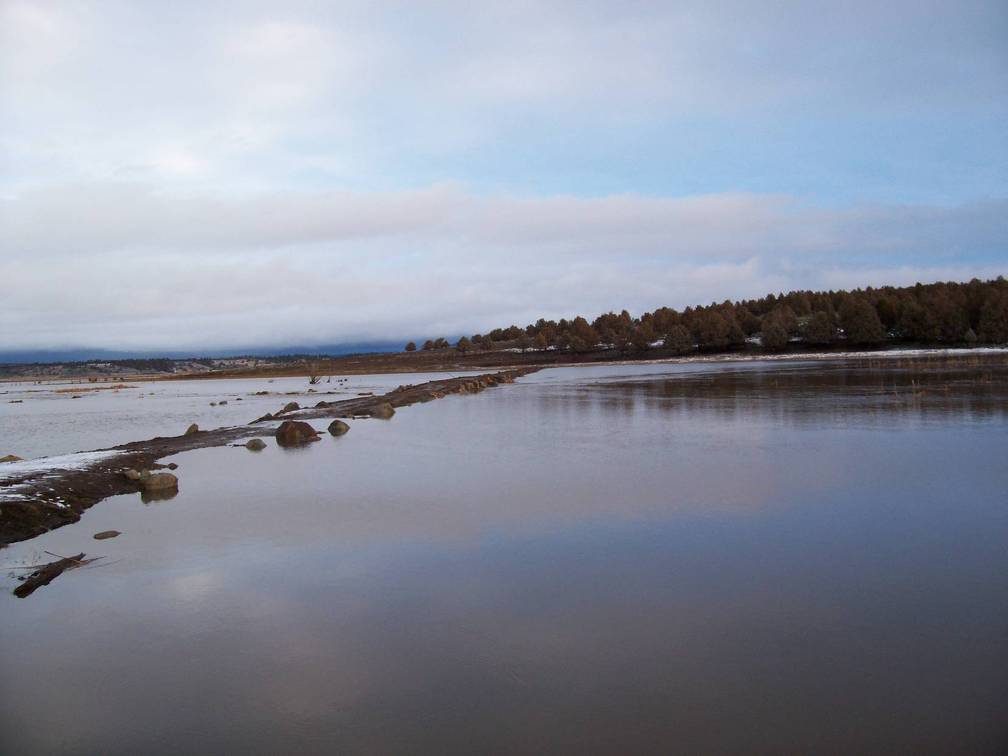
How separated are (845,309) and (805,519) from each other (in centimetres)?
10112

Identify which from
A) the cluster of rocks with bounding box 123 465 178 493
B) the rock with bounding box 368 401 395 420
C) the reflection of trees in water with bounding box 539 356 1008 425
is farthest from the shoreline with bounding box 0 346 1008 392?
the cluster of rocks with bounding box 123 465 178 493

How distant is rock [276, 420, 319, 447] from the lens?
2140 cm

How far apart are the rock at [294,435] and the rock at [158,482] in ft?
20.7

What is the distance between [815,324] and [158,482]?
10313 cm

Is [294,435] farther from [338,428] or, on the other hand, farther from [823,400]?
[823,400]

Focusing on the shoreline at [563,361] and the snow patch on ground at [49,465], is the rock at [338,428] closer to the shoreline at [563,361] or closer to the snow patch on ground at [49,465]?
the snow patch on ground at [49,465]

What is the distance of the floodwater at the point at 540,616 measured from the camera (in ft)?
16.6

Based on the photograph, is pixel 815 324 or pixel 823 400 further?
pixel 815 324

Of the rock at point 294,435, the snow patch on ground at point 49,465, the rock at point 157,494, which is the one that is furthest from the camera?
the rock at point 294,435

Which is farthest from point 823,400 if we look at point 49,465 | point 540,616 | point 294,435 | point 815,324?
point 815,324

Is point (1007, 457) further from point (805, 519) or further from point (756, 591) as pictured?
point (756, 591)

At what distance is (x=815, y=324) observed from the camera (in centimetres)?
10312

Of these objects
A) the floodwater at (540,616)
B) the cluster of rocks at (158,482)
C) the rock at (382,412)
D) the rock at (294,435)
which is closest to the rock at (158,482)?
the cluster of rocks at (158,482)

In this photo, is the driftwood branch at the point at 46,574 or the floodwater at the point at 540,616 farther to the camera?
the driftwood branch at the point at 46,574
